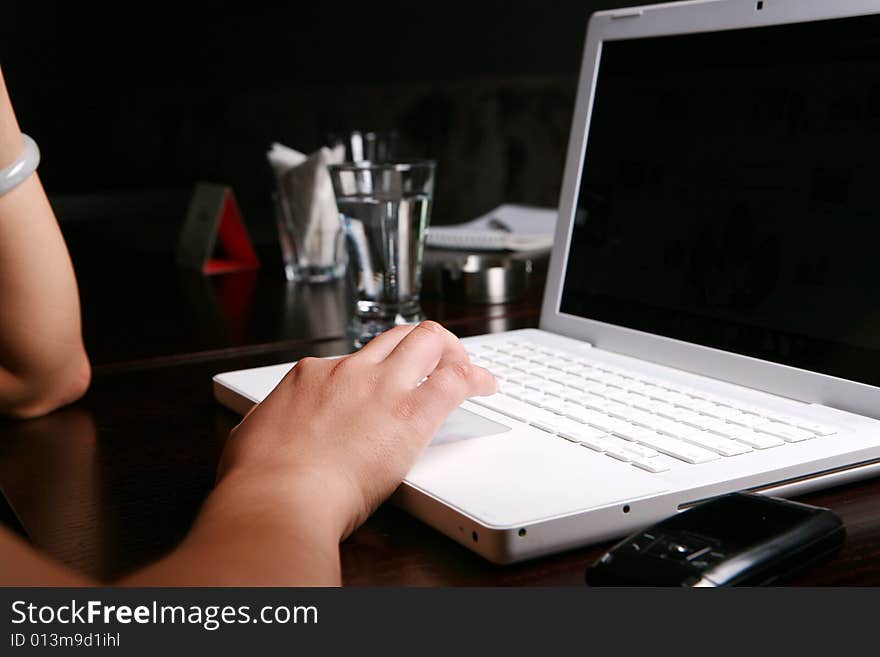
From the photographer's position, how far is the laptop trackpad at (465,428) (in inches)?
27.6

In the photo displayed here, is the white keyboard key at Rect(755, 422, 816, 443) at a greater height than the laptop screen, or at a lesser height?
lesser

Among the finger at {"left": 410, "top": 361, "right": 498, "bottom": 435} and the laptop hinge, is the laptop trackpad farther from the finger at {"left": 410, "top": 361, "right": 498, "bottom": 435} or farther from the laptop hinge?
the laptop hinge

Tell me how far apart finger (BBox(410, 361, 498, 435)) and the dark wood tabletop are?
0.23 feet

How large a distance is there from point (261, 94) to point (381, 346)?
2589mm

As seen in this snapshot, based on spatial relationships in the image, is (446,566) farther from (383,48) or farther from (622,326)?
(383,48)

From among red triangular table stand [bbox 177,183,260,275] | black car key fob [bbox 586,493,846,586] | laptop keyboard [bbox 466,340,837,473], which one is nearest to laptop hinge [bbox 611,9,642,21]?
laptop keyboard [bbox 466,340,837,473]

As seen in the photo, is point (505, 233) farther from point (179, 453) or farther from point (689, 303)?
point (179, 453)

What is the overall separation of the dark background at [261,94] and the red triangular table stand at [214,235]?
0.88ft

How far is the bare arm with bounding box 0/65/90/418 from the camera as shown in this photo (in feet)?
3.12

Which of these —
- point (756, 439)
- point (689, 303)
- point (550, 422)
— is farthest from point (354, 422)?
point (689, 303)

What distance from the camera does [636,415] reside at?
0.74 meters

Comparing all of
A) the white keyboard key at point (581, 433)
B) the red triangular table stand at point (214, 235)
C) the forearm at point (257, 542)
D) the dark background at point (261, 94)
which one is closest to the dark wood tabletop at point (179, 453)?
the forearm at point (257, 542)

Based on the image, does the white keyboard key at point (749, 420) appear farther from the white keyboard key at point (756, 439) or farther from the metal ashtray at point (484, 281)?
the metal ashtray at point (484, 281)

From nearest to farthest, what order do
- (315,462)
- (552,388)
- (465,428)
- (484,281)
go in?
(315,462) → (465,428) → (552,388) → (484,281)
